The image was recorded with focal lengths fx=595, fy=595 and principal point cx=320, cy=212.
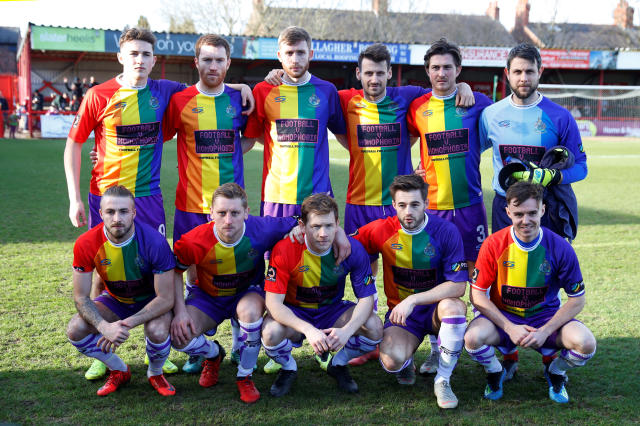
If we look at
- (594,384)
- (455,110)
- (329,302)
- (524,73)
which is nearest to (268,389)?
(329,302)

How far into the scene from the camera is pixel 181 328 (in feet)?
10.3

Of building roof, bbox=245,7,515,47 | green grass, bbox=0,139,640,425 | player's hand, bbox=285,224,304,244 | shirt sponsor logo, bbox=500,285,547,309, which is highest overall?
building roof, bbox=245,7,515,47

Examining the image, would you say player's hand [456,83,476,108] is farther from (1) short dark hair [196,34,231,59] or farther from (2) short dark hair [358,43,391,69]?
(1) short dark hair [196,34,231,59]

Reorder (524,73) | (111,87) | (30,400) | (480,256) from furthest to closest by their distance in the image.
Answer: (111,87), (524,73), (480,256), (30,400)

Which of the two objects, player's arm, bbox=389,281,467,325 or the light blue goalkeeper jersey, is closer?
player's arm, bbox=389,281,467,325

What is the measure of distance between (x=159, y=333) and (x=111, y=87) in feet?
5.21

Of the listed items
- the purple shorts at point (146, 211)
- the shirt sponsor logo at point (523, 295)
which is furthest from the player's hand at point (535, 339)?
the purple shorts at point (146, 211)

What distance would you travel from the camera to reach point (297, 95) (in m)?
3.81

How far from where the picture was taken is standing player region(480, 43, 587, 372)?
3.41m

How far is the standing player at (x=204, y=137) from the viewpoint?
372 centimetres

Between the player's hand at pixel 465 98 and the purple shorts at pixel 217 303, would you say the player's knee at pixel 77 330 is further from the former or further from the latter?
the player's hand at pixel 465 98

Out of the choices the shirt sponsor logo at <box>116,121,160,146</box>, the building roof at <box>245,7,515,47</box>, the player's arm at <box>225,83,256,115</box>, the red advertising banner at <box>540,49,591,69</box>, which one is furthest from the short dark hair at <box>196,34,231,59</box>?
the building roof at <box>245,7,515,47</box>

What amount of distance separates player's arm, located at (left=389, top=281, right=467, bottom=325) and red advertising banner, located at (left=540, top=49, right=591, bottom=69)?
93.1 feet

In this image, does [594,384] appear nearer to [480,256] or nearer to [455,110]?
[480,256]
